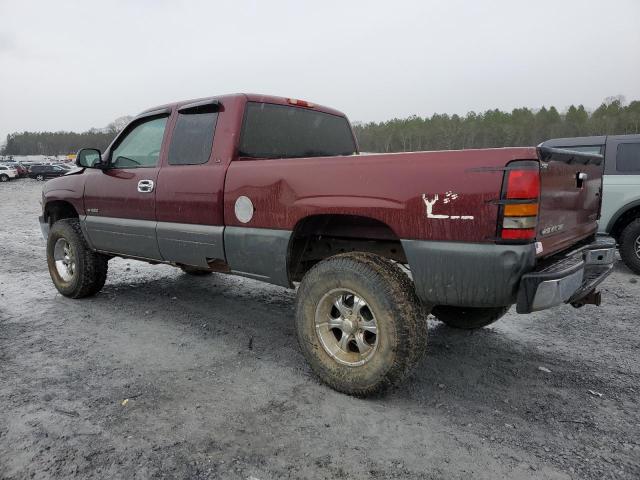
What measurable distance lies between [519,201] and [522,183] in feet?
0.29

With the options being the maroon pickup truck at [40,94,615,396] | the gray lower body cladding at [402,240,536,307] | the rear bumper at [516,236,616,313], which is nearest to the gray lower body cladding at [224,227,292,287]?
the maroon pickup truck at [40,94,615,396]

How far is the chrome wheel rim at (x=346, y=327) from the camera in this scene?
2875mm

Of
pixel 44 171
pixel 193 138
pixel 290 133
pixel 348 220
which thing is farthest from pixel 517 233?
pixel 44 171

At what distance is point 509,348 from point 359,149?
8.31 ft

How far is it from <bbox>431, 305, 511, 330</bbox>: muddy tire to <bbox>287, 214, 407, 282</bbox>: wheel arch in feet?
3.12

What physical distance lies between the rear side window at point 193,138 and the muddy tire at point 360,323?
1.47 m

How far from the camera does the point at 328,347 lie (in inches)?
119

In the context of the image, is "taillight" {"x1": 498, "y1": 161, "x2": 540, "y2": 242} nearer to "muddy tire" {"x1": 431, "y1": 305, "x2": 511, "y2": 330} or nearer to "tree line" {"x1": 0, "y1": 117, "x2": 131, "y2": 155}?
"muddy tire" {"x1": 431, "y1": 305, "x2": 511, "y2": 330}

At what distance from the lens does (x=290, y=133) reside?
4.04 meters

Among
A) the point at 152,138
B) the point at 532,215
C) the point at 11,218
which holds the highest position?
the point at 152,138

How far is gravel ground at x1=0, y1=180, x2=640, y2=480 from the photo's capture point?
224 cm

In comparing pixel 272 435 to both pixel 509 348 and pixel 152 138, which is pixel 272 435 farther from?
pixel 152 138

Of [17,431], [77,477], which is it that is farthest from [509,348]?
[17,431]

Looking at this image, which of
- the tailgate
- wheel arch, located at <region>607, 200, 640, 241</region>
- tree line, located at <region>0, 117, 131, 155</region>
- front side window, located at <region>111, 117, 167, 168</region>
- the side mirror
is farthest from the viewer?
tree line, located at <region>0, 117, 131, 155</region>
